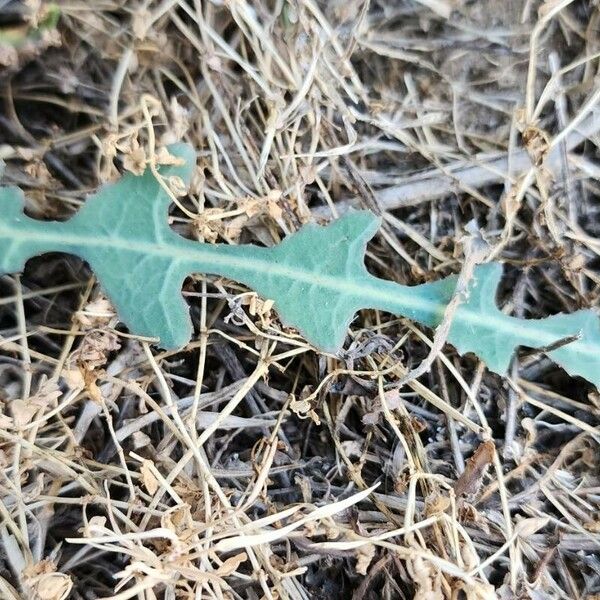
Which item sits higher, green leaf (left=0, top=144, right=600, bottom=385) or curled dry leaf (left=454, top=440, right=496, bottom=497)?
green leaf (left=0, top=144, right=600, bottom=385)

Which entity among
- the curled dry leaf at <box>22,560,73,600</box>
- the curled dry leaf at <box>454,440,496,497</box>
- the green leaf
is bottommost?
the curled dry leaf at <box>22,560,73,600</box>

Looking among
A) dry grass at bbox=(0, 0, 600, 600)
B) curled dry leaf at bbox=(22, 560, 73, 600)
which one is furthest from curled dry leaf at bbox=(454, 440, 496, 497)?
curled dry leaf at bbox=(22, 560, 73, 600)

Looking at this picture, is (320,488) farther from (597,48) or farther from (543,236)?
(597,48)

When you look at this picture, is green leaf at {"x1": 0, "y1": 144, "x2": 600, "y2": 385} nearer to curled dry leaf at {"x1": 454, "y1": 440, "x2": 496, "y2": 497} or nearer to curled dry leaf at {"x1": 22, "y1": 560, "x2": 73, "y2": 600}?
curled dry leaf at {"x1": 454, "y1": 440, "x2": 496, "y2": 497}

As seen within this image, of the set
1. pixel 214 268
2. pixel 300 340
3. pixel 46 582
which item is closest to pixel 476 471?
pixel 300 340

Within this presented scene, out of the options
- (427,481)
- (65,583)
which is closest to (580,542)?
(427,481)

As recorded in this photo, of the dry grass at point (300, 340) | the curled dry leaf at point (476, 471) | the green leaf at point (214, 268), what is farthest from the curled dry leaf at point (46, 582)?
the curled dry leaf at point (476, 471)

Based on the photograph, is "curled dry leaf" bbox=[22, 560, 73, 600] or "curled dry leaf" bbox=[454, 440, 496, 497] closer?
"curled dry leaf" bbox=[22, 560, 73, 600]

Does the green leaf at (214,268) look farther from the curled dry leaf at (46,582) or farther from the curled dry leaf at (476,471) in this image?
the curled dry leaf at (46,582)
